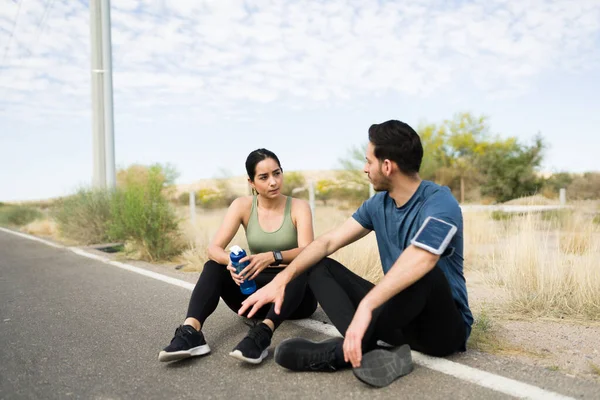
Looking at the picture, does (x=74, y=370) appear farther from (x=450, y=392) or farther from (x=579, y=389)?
(x=579, y=389)

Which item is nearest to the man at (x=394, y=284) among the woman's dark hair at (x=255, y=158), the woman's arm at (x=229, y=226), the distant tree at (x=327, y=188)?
the woman's arm at (x=229, y=226)

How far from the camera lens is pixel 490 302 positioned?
188 inches

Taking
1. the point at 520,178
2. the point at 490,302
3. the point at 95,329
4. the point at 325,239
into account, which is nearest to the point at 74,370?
the point at 95,329

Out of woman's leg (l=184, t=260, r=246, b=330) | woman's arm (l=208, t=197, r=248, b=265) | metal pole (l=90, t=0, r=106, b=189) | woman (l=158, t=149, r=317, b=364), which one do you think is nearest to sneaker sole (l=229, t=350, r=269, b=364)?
woman (l=158, t=149, r=317, b=364)

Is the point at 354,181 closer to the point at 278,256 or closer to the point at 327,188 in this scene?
the point at 327,188

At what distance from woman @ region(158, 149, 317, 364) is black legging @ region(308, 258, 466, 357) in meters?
0.34

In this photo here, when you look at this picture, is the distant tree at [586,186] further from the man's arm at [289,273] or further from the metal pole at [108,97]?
the man's arm at [289,273]

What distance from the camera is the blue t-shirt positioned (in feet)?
9.48

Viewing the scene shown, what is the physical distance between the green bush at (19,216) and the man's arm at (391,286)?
26.8 meters

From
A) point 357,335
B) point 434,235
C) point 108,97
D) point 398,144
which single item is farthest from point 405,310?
point 108,97

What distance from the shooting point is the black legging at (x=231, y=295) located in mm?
3406

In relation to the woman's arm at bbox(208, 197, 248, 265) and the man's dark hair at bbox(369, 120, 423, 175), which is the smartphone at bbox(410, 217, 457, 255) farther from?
the woman's arm at bbox(208, 197, 248, 265)

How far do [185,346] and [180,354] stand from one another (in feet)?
0.21

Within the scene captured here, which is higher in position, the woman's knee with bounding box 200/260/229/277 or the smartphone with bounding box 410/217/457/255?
the smartphone with bounding box 410/217/457/255
